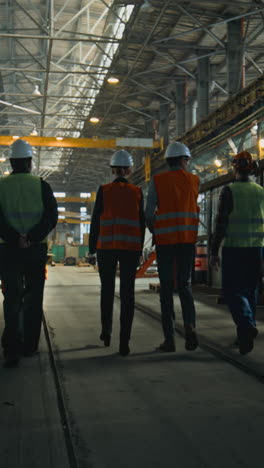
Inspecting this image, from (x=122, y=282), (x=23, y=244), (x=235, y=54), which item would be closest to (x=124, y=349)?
(x=122, y=282)

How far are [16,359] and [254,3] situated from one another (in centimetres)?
1559

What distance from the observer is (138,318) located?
7.62m

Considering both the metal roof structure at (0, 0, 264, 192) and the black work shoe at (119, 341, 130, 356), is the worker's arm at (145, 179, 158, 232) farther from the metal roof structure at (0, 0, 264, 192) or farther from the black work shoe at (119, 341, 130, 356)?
the metal roof structure at (0, 0, 264, 192)

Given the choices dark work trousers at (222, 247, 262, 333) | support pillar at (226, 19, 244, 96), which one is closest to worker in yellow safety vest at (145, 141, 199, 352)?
dark work trousers at (222, 247, 262, 333)

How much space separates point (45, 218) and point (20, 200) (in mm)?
240

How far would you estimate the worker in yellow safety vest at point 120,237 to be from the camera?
4.86m

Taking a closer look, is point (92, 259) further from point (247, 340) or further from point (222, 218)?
point (247, 340)

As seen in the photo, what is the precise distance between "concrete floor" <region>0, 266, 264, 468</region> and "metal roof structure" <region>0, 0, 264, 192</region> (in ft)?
46.3

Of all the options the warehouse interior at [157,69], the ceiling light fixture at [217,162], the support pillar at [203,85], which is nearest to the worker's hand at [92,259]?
the warehouse interior at [157,69]

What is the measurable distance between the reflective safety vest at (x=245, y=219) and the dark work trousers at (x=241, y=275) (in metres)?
0.07

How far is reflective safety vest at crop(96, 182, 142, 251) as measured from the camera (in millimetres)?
4930

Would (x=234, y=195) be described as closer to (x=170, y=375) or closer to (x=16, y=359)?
(x=170, y=375)

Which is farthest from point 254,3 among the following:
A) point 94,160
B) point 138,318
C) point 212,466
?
point 94,160

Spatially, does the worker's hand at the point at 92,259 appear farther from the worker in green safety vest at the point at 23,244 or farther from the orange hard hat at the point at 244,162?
the orange hard hat at the point at 244,162
